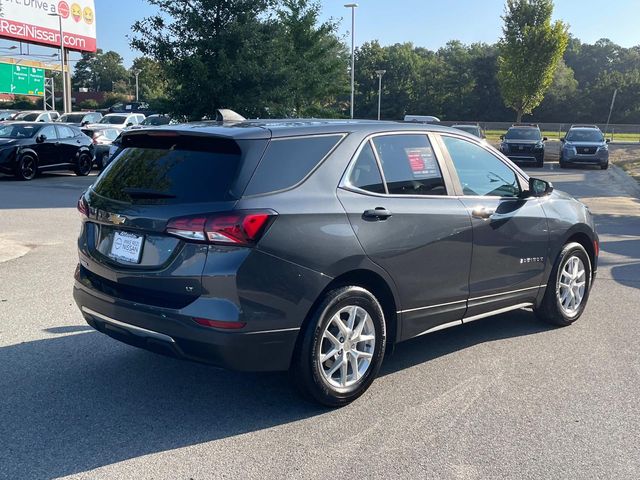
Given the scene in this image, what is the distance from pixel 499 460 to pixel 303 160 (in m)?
2.06

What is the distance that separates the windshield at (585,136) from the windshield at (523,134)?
1373 mm

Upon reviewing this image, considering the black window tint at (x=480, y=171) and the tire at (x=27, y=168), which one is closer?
the black window tint at (x=480, y=171)

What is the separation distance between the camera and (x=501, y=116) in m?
79.1

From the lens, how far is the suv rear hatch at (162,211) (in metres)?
3.81

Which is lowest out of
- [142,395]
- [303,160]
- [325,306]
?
[142,395]

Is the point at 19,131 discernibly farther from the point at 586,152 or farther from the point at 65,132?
the point at 586,152

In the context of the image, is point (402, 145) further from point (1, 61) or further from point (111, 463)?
point (1, 61)

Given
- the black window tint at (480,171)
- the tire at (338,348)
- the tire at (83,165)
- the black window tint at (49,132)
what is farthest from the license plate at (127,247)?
the tire at (83,165)

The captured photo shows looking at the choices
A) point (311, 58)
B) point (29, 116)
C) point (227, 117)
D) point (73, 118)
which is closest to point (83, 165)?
point (311, 58)

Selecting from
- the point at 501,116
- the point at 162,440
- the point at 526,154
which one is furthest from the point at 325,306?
the point at 501,116

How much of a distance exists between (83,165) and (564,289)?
17710 millimetres

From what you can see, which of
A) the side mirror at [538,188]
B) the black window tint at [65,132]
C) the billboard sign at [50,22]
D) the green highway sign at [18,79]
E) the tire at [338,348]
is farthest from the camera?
the green highway sign at [18,79]

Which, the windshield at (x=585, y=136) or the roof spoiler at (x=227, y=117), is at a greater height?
the roof spoiler at (x=227, y=117)

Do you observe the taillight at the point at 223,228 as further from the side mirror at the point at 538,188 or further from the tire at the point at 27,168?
the tire at the point at 27,168
